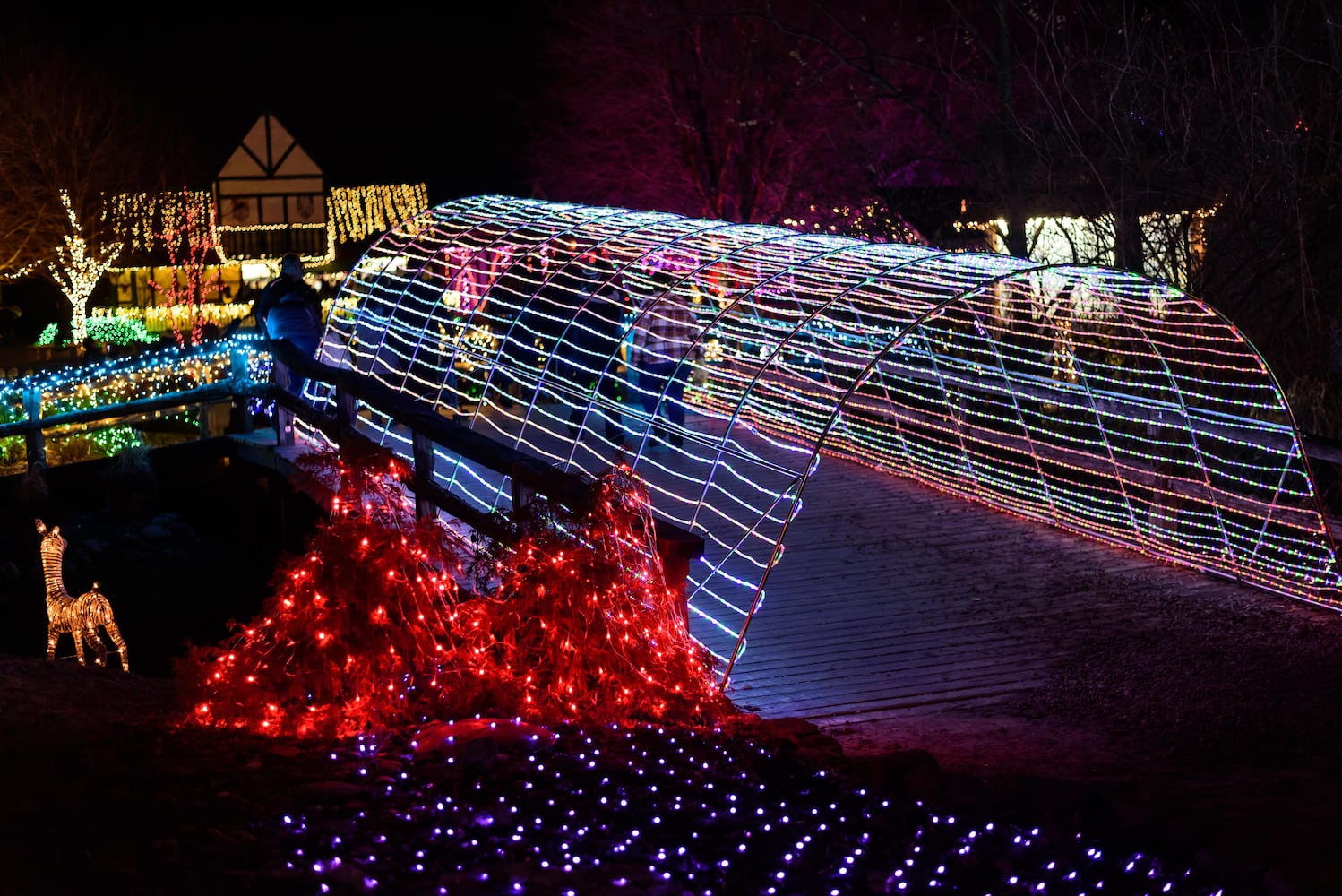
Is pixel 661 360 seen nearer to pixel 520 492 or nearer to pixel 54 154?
pixel 520 492

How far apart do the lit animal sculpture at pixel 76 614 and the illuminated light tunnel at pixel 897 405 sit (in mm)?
2542

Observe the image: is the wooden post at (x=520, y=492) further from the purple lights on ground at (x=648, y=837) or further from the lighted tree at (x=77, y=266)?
the lighted tree at (x=77, y=266)

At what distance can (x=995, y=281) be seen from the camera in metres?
7.70

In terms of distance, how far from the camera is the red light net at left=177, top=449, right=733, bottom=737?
5.91m

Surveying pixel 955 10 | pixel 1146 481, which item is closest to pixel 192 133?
pixel 955 10

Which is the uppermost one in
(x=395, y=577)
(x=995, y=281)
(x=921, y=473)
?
(x=995, y=281)

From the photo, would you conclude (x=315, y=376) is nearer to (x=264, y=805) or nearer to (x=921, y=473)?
(x=921, y=473)

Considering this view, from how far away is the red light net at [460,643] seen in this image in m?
5.91

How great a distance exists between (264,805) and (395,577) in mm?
1655

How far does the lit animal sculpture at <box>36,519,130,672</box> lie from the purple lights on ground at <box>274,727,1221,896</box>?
4715mm

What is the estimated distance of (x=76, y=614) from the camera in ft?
30.4

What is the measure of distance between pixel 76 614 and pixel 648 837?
6.03 metres

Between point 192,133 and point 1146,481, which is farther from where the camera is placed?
point 192,133

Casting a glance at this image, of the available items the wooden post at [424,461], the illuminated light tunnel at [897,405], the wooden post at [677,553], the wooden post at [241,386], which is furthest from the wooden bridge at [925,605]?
the wooden post at [241,386]
